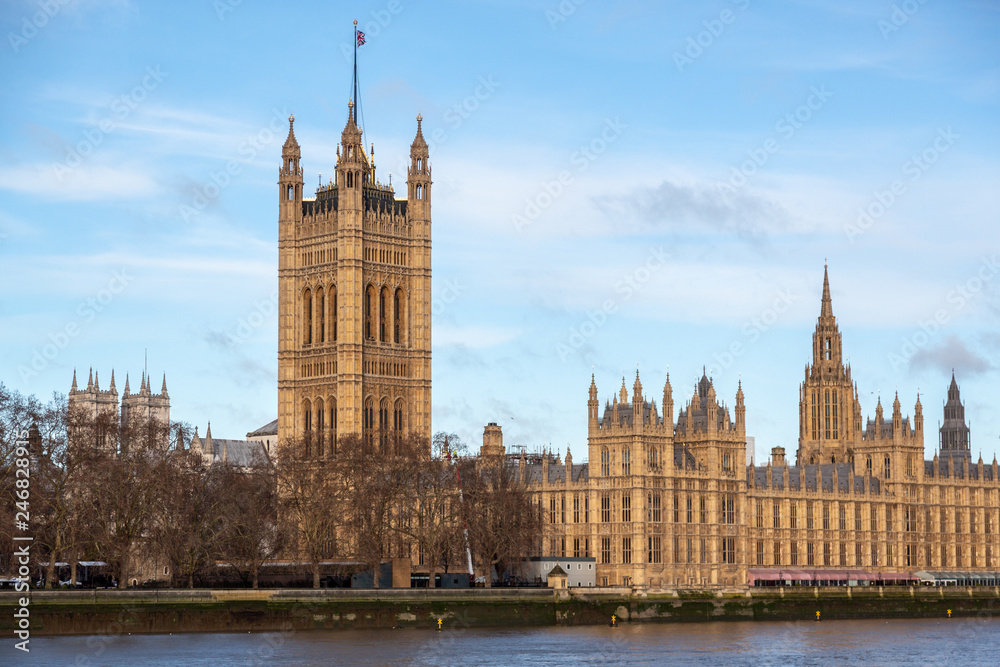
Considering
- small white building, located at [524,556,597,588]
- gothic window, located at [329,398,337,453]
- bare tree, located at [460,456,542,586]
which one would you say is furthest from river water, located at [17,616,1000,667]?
gothic window, located at [329,398,337,453]

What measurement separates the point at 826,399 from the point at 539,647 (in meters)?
82.8

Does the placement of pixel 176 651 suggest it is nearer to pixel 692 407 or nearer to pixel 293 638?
pixel 293 638

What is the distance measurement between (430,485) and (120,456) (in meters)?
21.4

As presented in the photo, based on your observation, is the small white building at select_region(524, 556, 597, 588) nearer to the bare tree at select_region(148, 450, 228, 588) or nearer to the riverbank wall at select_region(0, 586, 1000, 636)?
the riverbank wall at select_region(0, 586, 1000, 636)

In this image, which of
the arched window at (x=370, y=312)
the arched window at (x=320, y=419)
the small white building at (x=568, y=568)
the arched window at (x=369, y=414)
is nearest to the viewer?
the small white building at (x=568, y=568)

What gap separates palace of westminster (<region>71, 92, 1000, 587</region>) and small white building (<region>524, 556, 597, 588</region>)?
171 cm

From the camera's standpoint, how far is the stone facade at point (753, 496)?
130500mm

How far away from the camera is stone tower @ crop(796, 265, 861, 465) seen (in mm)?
172875

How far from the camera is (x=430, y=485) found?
417 feet

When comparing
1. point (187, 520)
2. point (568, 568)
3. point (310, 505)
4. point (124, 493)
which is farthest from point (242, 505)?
point (568, 568)

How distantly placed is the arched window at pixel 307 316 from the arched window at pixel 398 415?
8.17 meters

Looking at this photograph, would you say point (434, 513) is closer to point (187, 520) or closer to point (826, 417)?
point (187, 520)

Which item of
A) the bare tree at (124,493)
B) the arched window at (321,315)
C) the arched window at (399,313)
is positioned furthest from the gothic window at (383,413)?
the bare tree at (124,493)

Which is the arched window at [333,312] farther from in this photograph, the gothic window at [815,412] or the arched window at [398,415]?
the gothic window at [815,412]
